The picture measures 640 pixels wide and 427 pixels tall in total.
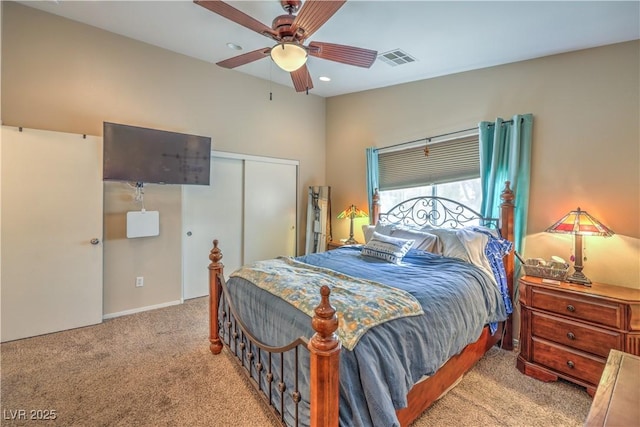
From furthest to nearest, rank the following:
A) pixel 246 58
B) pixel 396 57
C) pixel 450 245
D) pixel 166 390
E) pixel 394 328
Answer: pixel 396 57, pixel 450 245, pixel 246 58, pixel 166 390, pixel 394 328

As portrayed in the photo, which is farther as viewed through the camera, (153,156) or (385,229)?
(385,229)

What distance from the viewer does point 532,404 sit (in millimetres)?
2076

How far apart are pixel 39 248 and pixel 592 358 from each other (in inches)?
198

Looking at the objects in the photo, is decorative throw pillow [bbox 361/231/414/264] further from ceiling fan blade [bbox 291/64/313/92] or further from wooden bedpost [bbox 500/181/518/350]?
ceiling fan blade [bbox 291/64/313/92]

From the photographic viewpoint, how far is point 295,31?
2213mm

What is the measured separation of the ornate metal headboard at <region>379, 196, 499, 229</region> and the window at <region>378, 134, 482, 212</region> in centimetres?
9

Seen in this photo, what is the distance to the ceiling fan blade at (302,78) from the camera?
2841mm

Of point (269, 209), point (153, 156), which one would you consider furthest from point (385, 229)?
point (153, 156)

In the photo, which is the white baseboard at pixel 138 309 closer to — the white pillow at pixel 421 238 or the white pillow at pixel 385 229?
the white pillow at pixel 385 229

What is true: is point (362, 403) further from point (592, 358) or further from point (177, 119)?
point (177, 119)

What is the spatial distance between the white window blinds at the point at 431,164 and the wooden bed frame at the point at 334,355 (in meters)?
0.65

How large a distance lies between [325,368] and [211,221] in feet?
11.6

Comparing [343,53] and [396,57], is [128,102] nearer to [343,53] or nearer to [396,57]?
[343,53]

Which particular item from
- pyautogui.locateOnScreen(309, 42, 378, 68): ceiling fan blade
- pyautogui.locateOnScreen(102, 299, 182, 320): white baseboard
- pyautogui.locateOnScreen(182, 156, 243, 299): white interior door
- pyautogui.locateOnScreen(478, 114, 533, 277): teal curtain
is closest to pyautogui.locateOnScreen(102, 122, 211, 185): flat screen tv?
pyautogui.locateOnScreen(182, 156, 243, 299): white interior door
